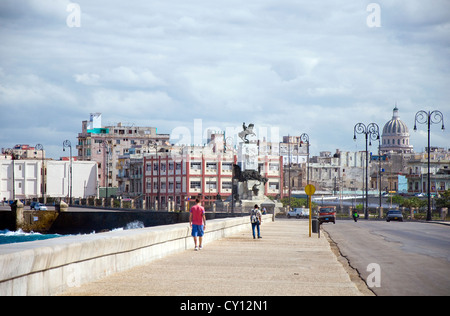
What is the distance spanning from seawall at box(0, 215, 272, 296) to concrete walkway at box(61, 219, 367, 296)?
10.0 inches

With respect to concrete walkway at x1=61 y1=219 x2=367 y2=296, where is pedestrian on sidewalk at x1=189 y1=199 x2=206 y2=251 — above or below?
above

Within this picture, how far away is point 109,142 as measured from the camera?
181 metres

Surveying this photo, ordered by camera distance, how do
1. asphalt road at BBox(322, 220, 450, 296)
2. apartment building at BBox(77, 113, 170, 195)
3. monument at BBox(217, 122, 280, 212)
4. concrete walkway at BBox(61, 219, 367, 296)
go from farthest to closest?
apartment building at BBox(77, 113, 170, 195), monument at BBox(217, 122, 280, 212), asphalt road at BBox(322, 220, 450, 296), concrete walkway at BBox(61, 219, 367, 296)

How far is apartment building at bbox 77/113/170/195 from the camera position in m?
179

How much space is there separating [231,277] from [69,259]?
4050 millimetres

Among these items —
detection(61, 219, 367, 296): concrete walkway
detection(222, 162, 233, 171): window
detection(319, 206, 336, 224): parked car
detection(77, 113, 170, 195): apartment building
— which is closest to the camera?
detection(61, 219, 367, 296): concrete walkway

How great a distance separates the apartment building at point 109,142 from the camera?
179m

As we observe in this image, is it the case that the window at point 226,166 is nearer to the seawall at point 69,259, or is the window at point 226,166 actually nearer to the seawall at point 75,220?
the seawall at point 75,220

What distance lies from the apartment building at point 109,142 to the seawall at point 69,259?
526ft

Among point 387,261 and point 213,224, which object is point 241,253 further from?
point 213,224

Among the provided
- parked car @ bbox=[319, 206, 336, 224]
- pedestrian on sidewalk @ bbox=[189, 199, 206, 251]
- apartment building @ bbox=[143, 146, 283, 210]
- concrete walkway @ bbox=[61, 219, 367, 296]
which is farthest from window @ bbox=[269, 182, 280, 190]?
concrete walkway @ bbox=[61, 219, 367, 296]

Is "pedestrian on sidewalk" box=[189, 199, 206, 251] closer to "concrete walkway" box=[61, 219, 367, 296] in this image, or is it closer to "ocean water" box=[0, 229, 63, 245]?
"concrete walkway" box=[61, 219, 367, 296]

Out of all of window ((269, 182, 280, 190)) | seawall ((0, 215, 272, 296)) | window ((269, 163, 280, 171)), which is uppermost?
window ((269, 163, 280, 171))
